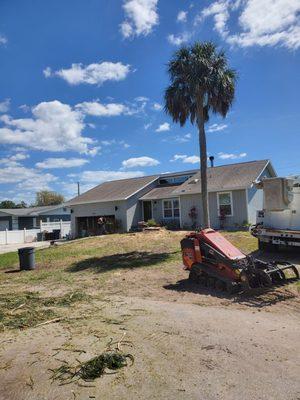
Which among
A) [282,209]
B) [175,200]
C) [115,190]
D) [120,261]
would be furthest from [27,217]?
[282,209]

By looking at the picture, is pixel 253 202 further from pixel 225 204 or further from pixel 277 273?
pixel 277 273

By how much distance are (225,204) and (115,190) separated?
11459mm

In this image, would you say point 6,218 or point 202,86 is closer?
point 202,86

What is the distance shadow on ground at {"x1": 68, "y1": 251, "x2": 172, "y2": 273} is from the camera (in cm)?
1416

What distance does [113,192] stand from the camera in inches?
1330

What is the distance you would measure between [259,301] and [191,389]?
4175mm

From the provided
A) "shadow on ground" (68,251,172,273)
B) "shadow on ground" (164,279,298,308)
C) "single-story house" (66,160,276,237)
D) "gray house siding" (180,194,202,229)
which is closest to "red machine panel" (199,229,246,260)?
"shadow on ground" (164,279,298,308)

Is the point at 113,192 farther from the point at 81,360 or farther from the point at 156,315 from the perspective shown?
the point at 81,360

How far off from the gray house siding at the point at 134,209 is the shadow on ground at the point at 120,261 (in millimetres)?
13371

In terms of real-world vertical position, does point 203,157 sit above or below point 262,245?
above

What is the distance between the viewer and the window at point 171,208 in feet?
97.4

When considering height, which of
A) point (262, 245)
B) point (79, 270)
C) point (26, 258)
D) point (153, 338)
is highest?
point (262, 245)

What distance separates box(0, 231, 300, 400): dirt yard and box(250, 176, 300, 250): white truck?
363 cm

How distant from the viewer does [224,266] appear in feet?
30.0
